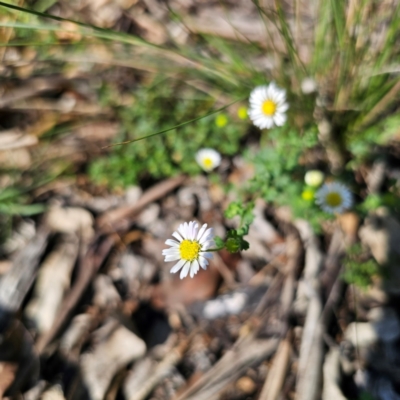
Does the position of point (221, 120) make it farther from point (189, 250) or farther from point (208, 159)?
point (189, 250)

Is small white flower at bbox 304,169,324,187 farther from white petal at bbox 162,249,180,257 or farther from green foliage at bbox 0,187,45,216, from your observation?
green foliage at bbox 0,187,45,216

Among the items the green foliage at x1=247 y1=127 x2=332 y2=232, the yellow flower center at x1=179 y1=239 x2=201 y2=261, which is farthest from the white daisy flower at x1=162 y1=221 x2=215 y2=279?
the green foliage at x1=247 y1=127 x2=332 y2=232

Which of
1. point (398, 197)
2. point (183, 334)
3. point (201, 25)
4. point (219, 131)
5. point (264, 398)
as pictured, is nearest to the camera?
point (264, 398)

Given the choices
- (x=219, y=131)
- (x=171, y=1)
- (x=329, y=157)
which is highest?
(x=171, y=1)

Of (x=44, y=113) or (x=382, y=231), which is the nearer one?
(x=382, y=231)

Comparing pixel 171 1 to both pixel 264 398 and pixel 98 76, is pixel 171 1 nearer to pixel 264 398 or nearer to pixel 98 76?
Answer: pixel 98 76

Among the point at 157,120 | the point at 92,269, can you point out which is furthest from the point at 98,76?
the point at 92,269
